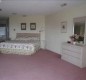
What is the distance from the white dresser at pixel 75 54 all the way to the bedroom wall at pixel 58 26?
870 millimetres

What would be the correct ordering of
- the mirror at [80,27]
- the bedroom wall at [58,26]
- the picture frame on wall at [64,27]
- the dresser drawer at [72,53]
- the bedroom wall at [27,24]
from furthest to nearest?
1. the bedroom wall at [27,24]
2. the picture frame on wall at [64,27]
3. the bedroom wall at [58,26]
4. the mirror at [80,27]
5. the dresser drawer at [72,53]

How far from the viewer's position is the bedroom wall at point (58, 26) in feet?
15.2

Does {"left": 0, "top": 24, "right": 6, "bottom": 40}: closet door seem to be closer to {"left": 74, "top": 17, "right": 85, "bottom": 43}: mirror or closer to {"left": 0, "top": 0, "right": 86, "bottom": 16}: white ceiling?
{"left": 0, "top": 0, "right": 86, "bottom": 16}: white ceiling

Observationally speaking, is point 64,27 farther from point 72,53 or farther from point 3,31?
point 3,31

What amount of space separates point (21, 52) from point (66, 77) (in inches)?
132

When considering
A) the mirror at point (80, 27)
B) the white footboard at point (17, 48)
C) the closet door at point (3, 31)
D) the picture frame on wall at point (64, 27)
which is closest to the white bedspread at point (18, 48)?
the white footboard at point (17, 48)

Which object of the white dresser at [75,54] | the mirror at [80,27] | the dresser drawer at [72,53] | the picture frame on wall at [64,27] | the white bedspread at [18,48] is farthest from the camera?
the white bedspread at [18,48]

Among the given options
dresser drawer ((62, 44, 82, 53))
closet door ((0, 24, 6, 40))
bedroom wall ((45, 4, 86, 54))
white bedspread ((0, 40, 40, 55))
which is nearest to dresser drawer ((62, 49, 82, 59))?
dresser drawer ((62, 44, 82, 53))

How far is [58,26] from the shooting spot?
6.08 metres

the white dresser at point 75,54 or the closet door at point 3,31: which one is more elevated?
the closet door at point 3,31

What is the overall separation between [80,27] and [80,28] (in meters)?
0.04

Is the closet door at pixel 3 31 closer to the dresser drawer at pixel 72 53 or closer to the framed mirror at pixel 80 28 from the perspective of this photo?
the dresser drawer at pixel 72 53

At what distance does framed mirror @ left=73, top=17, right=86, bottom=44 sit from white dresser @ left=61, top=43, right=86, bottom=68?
1.68 ft

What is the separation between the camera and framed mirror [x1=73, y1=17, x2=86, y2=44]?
167 inches
